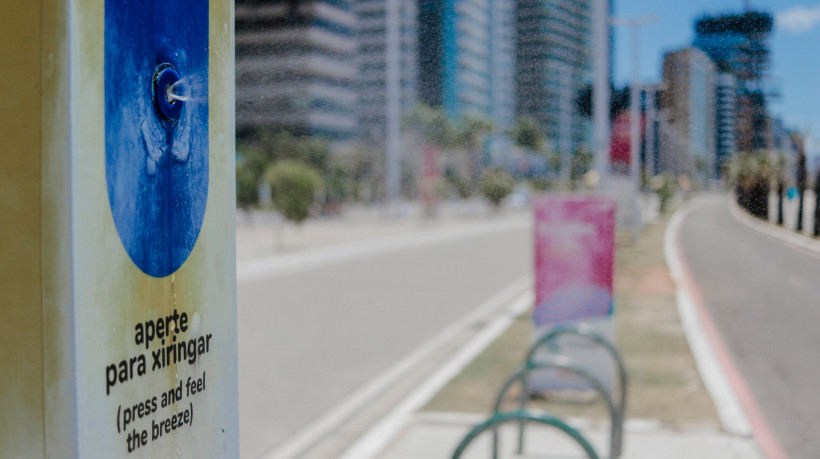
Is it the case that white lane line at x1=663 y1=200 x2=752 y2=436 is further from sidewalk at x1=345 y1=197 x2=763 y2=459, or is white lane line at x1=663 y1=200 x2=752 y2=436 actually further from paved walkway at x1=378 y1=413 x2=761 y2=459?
paved walkway at x1=378 y1=413 x2=761 y2=459

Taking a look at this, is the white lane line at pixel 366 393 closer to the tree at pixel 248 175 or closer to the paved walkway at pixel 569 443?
the paved walkway at pixel 569 443

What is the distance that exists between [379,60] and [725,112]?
12550 cm

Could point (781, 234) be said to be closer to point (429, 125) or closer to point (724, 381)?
point (724, 381)

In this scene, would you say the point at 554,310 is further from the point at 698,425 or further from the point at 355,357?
the point at 355,357

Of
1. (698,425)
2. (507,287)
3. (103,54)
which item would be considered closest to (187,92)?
(103,54)

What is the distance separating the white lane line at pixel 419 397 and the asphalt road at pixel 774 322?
2838 millimetres

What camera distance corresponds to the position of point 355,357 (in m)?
9.14

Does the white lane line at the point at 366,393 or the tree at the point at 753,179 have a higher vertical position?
the tree at the point at 753,179

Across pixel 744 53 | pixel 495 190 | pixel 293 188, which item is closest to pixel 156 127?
pixel 744 53

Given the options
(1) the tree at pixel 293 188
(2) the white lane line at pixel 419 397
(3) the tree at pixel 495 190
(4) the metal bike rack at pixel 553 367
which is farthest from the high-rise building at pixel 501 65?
(4) the metal bike rack at pixel 553 367

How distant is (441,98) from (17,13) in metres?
134

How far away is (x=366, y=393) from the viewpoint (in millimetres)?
7336

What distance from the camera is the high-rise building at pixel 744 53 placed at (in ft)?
30.9

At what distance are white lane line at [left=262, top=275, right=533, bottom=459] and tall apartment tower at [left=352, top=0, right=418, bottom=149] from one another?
118813mm
